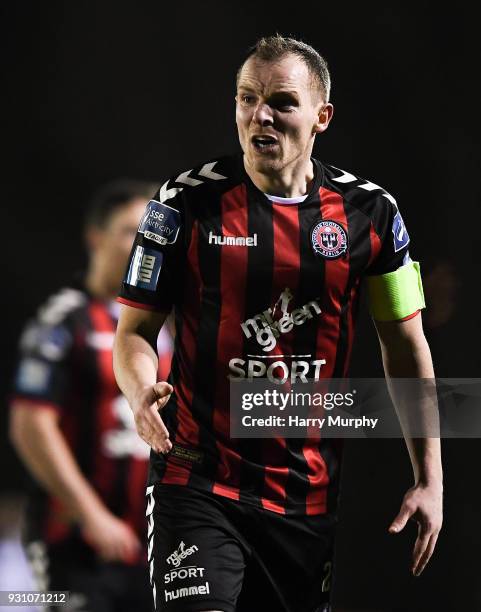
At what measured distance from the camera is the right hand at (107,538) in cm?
420

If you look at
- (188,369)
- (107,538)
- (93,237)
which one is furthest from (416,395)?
(93,237)

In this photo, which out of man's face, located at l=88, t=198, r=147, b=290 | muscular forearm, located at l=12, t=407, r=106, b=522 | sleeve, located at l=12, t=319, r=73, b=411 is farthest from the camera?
man's face, located at l=88, t=198, r=147, b=290

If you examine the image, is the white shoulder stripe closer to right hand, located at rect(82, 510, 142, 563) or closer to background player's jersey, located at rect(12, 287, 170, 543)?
background player's jersey, located at rect(12, 287, 170, 543)

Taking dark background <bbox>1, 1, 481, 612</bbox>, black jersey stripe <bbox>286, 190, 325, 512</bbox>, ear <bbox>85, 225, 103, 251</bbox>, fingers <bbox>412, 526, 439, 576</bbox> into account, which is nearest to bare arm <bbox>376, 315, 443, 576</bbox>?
fingers <bbox>412, 526, 439, 576</bbox>

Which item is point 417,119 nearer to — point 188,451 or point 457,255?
point 457,255

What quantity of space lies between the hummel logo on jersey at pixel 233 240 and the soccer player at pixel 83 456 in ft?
5.48

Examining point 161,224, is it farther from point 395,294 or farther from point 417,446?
point 417,446

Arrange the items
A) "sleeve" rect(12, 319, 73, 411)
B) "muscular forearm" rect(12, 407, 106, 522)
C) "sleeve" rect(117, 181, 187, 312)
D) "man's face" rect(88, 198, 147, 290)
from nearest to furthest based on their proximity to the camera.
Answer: "sleeve" rect(117, 181, 187, 312)
"muscular forearm" rect(12, 407, 106, 522)
"sleeve" rect(12, 319, 73, 411)
"man's face" rect(88, 198, 147, 290)

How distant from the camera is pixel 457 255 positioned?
4859 mm

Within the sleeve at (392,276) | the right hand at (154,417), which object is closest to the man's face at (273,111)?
the sleeve at (392,276)

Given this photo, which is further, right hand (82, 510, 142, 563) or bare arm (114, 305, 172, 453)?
right hand (82, 510, 142, 563)

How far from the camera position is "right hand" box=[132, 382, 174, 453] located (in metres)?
2.42

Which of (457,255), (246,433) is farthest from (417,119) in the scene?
(246,433)

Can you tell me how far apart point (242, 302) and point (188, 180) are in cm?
37
